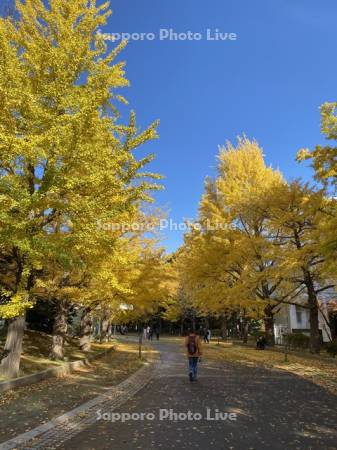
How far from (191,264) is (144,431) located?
59.5 feet

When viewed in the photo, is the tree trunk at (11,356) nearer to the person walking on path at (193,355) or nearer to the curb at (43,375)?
the curb at (43,375)

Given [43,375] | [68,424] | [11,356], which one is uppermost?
[11,356]

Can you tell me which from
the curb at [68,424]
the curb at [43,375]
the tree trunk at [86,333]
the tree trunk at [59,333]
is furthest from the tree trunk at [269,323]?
the curb at [68,424]

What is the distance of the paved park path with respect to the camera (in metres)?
5.88

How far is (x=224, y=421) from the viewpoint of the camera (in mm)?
7035

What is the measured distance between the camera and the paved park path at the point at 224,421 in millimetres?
5875

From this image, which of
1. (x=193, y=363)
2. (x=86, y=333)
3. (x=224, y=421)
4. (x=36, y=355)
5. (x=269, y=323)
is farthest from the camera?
(x=269, y=323)

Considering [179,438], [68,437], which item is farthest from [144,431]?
[68,437]

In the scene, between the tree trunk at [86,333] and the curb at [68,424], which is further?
the tree trunk at [86,333]

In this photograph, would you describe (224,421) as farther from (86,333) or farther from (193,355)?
(86,333)

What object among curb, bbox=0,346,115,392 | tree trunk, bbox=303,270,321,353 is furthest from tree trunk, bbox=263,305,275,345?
curb, bbox=0,346,115,392

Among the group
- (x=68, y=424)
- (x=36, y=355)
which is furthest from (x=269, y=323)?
(x=68, y=424)

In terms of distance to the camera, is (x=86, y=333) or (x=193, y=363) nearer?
(x=193, y=363)

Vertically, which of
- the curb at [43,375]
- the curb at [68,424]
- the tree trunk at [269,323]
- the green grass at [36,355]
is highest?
the tree trunk at [269,323]
